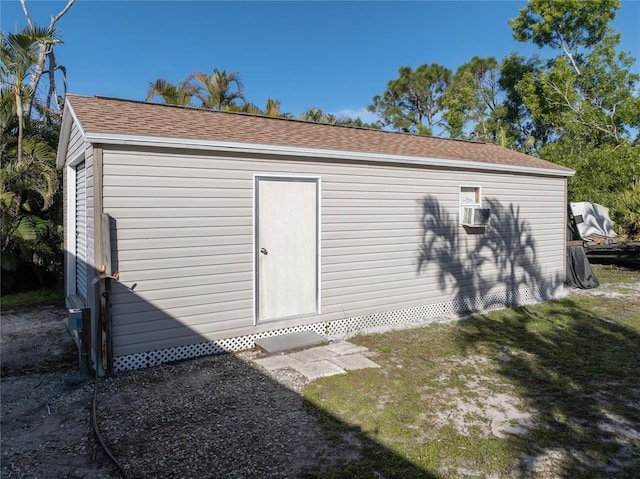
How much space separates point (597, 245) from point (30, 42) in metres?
13.5

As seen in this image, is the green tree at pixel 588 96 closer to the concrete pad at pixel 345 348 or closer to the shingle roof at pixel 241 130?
the shingle roof at pixel 241 130

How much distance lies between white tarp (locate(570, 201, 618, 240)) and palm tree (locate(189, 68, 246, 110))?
32.9 ft

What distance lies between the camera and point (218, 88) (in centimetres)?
1302

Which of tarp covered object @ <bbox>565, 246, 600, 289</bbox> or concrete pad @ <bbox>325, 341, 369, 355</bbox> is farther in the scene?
tarp covered object @ <bbox>565, 246, 600, 289</bbox>

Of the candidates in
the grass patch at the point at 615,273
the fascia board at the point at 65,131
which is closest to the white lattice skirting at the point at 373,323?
the grass patch at the point at 615,273

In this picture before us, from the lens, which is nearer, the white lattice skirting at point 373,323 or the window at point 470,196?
the white lattice skirting at point 373,323

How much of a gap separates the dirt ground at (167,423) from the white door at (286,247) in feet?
2.95

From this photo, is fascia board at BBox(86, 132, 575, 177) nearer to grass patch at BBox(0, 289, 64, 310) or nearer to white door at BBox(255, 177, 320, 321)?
white door at BBox(255, 177, 320, 321)

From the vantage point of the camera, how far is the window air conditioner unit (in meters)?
6.93

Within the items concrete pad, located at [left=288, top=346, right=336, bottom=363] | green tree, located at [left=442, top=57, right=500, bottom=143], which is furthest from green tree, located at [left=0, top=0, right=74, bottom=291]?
green tree, located at [left=442, top=57, right=500, bottom=143]

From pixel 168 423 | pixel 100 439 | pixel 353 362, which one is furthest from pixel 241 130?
pixel 100 439

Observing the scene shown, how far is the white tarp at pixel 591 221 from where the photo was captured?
411 inches

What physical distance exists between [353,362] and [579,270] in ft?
23.8

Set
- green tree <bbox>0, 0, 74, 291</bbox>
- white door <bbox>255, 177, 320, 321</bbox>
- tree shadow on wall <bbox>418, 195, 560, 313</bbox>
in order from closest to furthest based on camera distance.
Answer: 1. white door <bbox>255, 177, 320, 321</bbox>
2. tree shadow on wall <bbox>418, 195, 560, 313</bbox>
3. green tree <bbox>0, 0, 74, 291</bbox>
